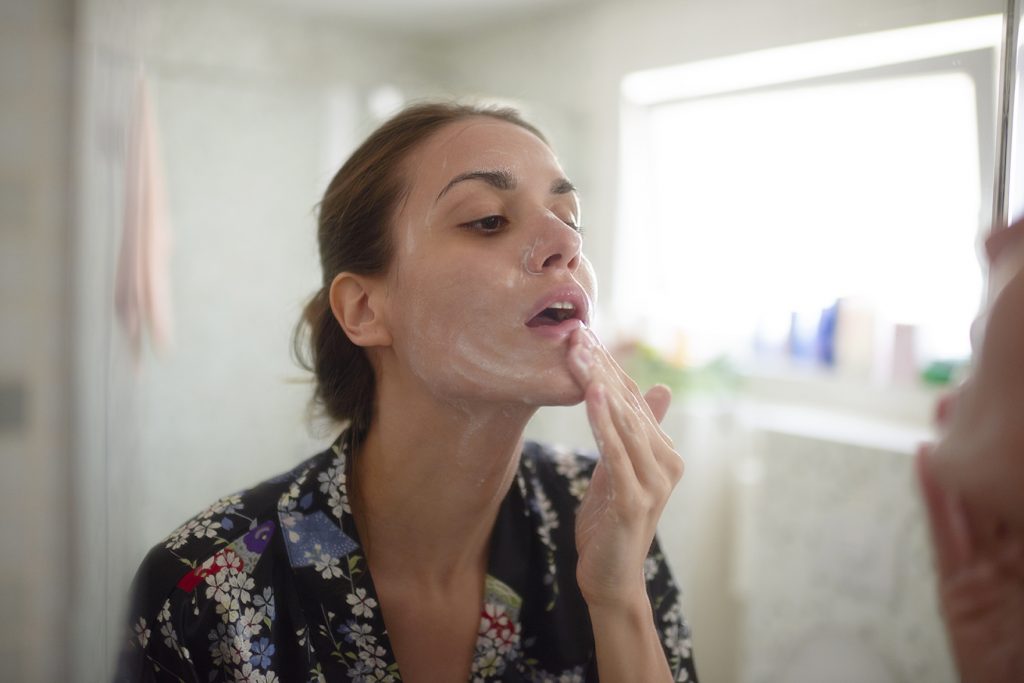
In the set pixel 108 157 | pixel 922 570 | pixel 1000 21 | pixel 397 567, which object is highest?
pixel 1000 21

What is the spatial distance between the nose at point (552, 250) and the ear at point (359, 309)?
0.60ft

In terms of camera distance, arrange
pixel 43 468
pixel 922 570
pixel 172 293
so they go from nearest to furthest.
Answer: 1. pixel 43 468
2. pixel 922 570
3. pixel 172 293

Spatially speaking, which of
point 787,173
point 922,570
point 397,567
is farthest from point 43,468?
point 787,173

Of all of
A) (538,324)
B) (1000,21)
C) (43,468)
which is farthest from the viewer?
(538,324)

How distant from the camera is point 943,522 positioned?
44 centimetres

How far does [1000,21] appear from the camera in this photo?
1.81 feet

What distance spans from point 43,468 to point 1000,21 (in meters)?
0.67

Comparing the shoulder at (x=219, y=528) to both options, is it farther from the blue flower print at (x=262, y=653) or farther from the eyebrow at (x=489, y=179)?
the eyebrow at (x=489, y=179)

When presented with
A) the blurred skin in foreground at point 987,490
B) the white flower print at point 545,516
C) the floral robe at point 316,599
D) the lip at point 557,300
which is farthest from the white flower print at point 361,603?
the blurred skin in foreground at point 987,490

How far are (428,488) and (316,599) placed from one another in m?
0.15

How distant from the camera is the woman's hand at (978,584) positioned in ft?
1.37

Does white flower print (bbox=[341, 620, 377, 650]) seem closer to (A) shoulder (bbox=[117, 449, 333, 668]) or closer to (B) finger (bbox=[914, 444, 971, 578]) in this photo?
(A) shoulder (bbox=[117, 449, 333, 668])

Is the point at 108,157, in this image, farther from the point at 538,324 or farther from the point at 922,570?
the point at 922,570

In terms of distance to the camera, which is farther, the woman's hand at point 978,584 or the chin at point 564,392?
the chin at point 564,392
